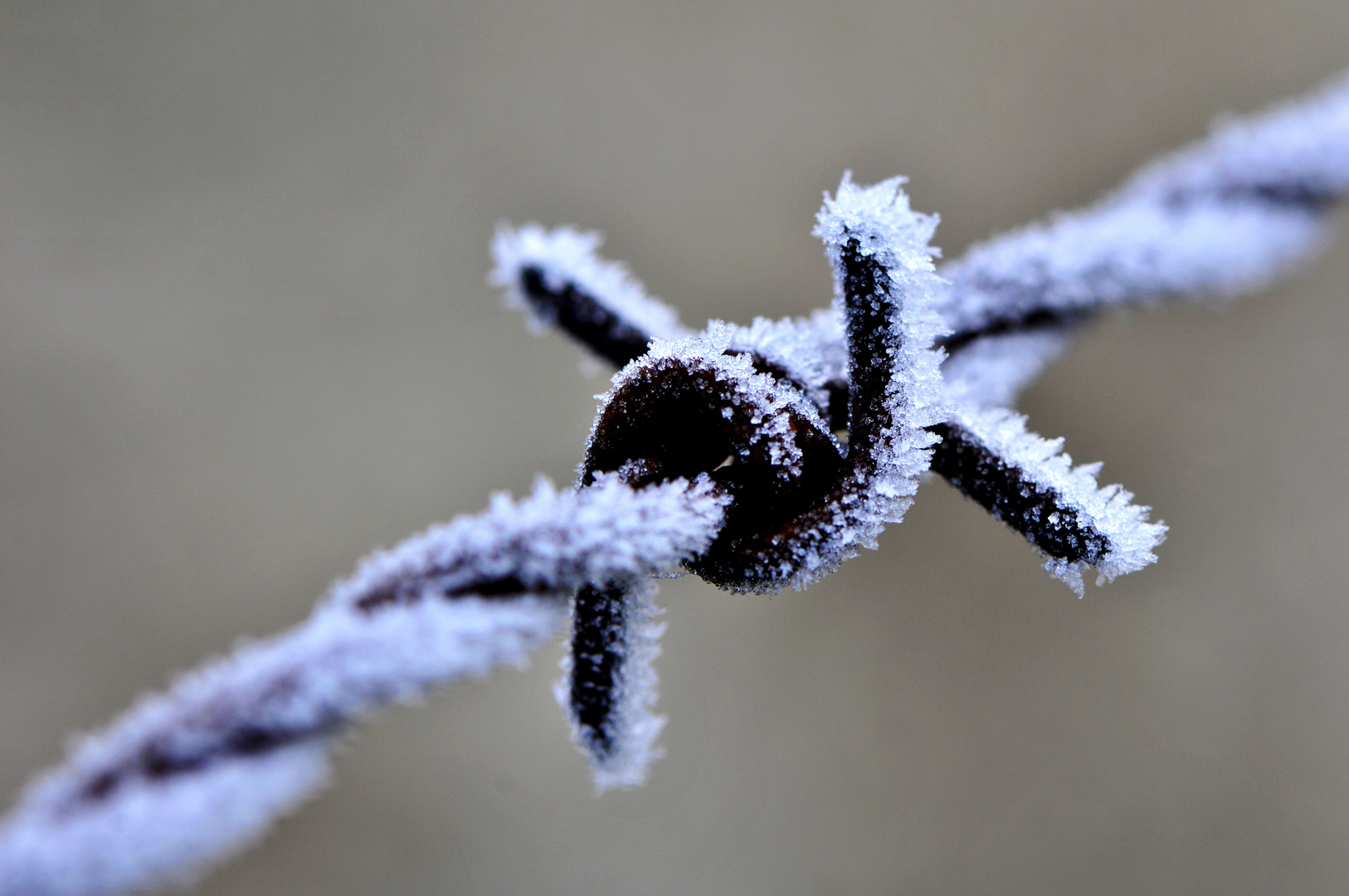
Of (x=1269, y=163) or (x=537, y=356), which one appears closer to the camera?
(x=1269, y=163)

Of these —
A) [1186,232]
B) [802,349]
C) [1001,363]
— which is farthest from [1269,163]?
[802,349]

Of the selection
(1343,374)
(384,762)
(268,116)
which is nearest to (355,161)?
(268,116)

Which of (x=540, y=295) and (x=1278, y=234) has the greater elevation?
(x=540, y=295)

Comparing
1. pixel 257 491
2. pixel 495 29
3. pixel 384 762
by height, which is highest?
pixel 495 29

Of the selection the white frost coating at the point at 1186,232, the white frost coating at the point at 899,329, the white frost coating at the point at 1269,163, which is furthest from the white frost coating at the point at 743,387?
the white frost coating at the point at 1269,163

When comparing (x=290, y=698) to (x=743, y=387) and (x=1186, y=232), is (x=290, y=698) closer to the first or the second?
(x=743, y=387)

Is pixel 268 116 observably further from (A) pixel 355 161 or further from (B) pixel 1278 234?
(B) pixel 1278 234

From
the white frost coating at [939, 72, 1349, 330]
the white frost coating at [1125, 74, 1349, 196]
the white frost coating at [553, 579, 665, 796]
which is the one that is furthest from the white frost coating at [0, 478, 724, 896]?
the white frost coating at [1125, 74, 1349, 196]
